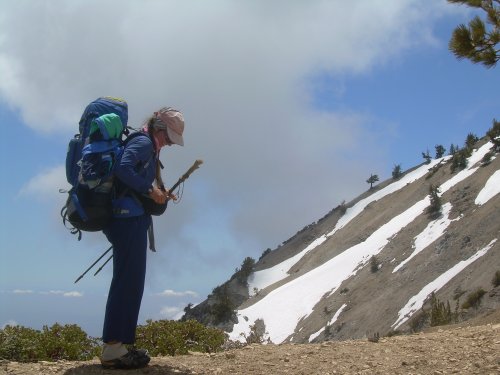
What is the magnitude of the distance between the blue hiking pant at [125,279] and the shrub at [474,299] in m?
25.8

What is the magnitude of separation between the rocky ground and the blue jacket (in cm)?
141

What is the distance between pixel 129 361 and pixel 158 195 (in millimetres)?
1453

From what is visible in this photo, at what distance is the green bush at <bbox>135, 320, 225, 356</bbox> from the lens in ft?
28.8

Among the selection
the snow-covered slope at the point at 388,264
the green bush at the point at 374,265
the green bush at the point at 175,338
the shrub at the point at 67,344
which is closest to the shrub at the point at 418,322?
the snow-covered slope at the point at 388,264

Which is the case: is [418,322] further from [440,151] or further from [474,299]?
[440,151]

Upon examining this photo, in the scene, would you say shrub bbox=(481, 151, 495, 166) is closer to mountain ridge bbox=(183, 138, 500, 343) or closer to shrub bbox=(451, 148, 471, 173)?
mountain ridge bbox=(183, 138, 500, 343)

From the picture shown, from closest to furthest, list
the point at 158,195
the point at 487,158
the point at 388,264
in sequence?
the point at 158,195 → the point at 388,264 → the point at 487,158

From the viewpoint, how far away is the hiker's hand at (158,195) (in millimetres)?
5094

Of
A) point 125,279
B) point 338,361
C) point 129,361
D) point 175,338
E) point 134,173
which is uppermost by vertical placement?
point 134,173

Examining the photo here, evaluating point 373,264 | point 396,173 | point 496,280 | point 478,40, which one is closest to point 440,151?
point 396,173

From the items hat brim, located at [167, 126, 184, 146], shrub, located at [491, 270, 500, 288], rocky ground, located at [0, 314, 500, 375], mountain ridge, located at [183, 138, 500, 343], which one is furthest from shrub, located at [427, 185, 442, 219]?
hat brim, located at [167, 126, 184, 146]

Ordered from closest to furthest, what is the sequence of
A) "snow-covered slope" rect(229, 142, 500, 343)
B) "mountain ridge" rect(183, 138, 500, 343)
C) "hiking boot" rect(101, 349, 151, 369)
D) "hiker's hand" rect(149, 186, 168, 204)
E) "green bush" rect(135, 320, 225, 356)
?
"hiker's hand" rect(149, 186, 168, 204) → "hiking boot" rect(101, 349, 151, 369) → "green bush" rect(135, 320, 225, 356) → "mountain ridge" rect(183, 138, 500, 343) → "snow-covered slope" rect(229, 142, 500, 343)

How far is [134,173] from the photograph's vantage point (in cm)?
495

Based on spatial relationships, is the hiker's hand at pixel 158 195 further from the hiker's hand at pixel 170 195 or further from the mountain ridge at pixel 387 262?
the mountain ridge at pixel 387 262
